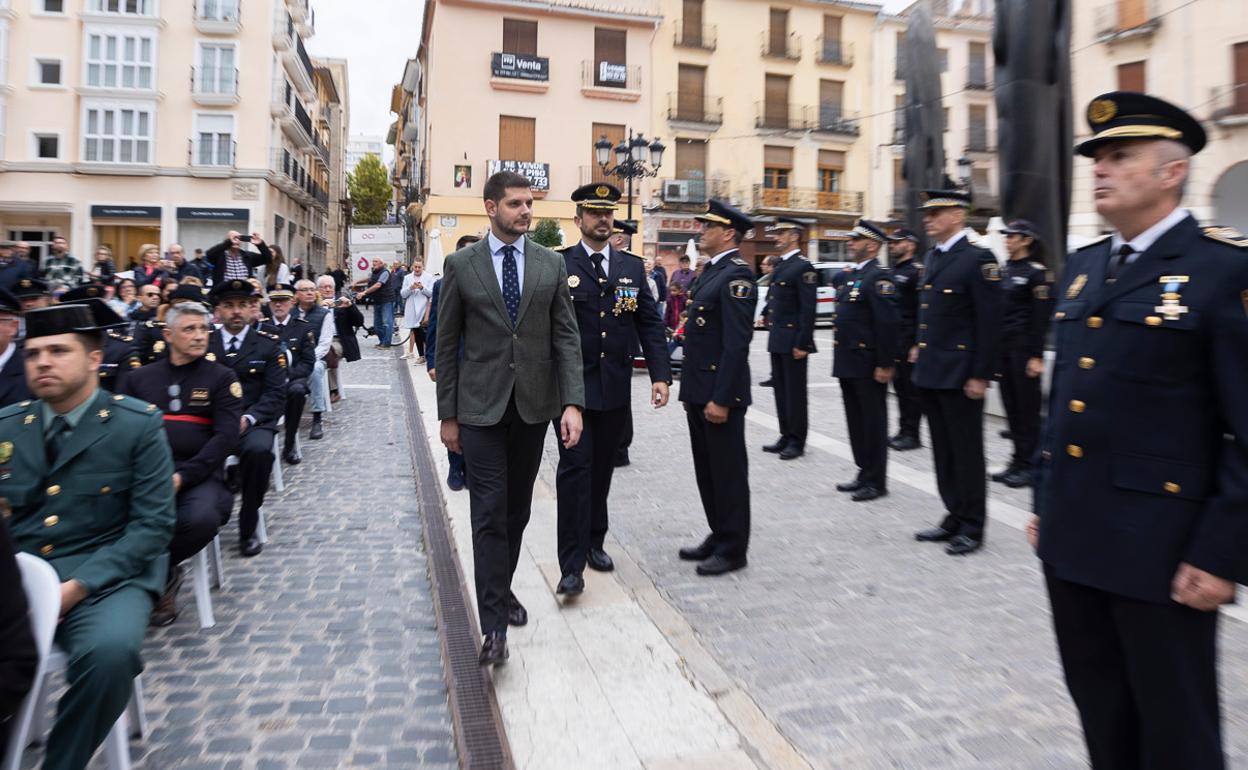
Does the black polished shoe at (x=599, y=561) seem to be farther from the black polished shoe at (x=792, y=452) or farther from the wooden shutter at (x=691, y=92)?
the wooden shutter at (x=691, y=92)

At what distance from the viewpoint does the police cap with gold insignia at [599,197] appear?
482 cm

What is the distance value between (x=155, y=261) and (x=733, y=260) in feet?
39.1

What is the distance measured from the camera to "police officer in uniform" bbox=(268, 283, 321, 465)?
25.7 ft

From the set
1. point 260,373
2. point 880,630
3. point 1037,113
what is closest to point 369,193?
point 1037,113

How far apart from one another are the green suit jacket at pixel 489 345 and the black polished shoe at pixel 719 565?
1481 mm

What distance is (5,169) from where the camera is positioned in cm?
3272

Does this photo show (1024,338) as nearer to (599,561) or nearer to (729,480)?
(729,480)

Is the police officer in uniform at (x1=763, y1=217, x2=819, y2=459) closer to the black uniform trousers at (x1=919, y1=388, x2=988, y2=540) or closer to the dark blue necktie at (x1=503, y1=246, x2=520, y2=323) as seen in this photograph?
the black uniform trousers at (x1=919, y1=388, x2=988, y2=540)

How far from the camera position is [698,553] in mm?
5141

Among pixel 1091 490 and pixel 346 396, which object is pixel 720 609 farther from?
pixel 346 396

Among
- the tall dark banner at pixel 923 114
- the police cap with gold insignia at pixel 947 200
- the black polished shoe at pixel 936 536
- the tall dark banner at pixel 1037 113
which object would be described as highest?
the tall dark banner at pixel 923 114

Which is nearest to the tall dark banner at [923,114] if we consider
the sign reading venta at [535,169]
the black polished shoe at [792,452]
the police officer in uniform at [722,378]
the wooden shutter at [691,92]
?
the black polished shoe at [792,452]

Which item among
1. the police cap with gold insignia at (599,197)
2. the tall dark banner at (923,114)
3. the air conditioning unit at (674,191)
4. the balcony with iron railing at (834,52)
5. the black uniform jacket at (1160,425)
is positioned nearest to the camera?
the black uniform jacket at (1160,425)

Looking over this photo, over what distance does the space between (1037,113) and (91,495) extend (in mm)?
10539
